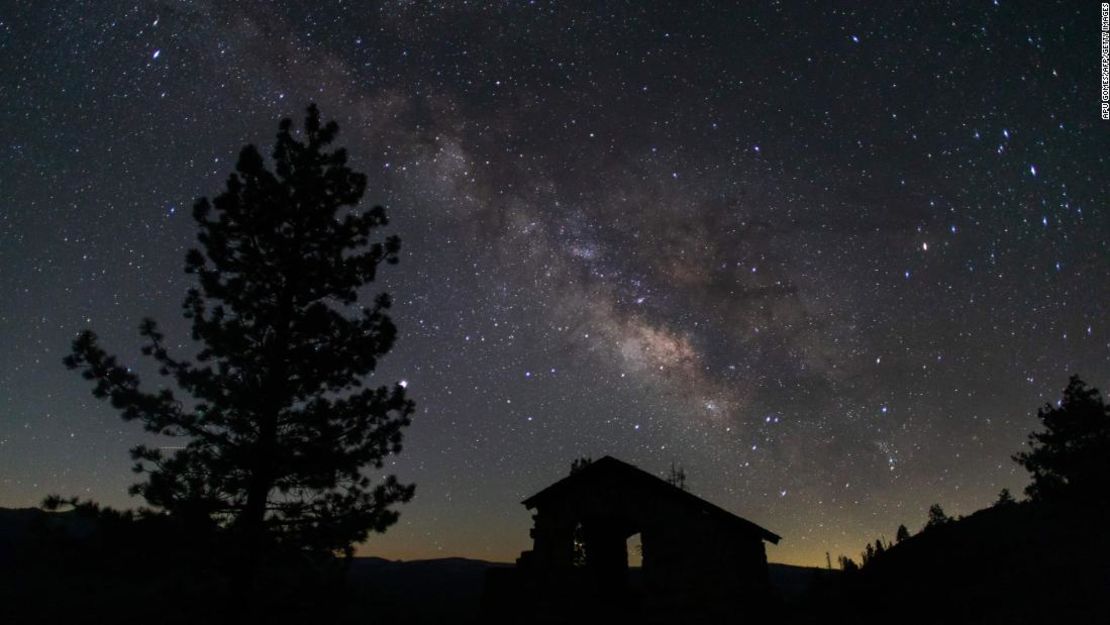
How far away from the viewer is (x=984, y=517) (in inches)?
1532

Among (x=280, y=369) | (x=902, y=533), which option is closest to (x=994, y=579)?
(x=280, y=369)

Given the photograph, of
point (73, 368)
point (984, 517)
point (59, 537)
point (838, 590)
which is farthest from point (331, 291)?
point (984, 517)

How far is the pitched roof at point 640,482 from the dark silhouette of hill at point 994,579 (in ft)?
11.2

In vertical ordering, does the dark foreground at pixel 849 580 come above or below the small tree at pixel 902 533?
below

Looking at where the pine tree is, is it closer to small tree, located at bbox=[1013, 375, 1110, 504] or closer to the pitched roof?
the pitched roof

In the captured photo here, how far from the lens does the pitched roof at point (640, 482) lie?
49.1 feet

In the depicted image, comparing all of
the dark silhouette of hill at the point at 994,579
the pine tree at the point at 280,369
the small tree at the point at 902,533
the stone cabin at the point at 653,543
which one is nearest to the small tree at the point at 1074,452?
the dark silhouette of hill at the point at 994,579

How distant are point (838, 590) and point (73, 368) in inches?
1186

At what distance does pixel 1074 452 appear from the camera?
28094 mm

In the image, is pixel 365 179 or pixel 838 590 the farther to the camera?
pixel 838 590

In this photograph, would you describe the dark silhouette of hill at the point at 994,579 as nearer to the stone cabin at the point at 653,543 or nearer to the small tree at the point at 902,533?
the stone cabin at the point at 653,543

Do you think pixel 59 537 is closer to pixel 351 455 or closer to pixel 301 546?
pixel 301 546

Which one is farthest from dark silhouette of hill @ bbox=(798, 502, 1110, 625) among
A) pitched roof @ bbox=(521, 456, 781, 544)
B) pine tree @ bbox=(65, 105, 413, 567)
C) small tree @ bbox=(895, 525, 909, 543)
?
small tree @ bbox=(895, 525, 909, 543)

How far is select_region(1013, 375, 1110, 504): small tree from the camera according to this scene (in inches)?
1058
